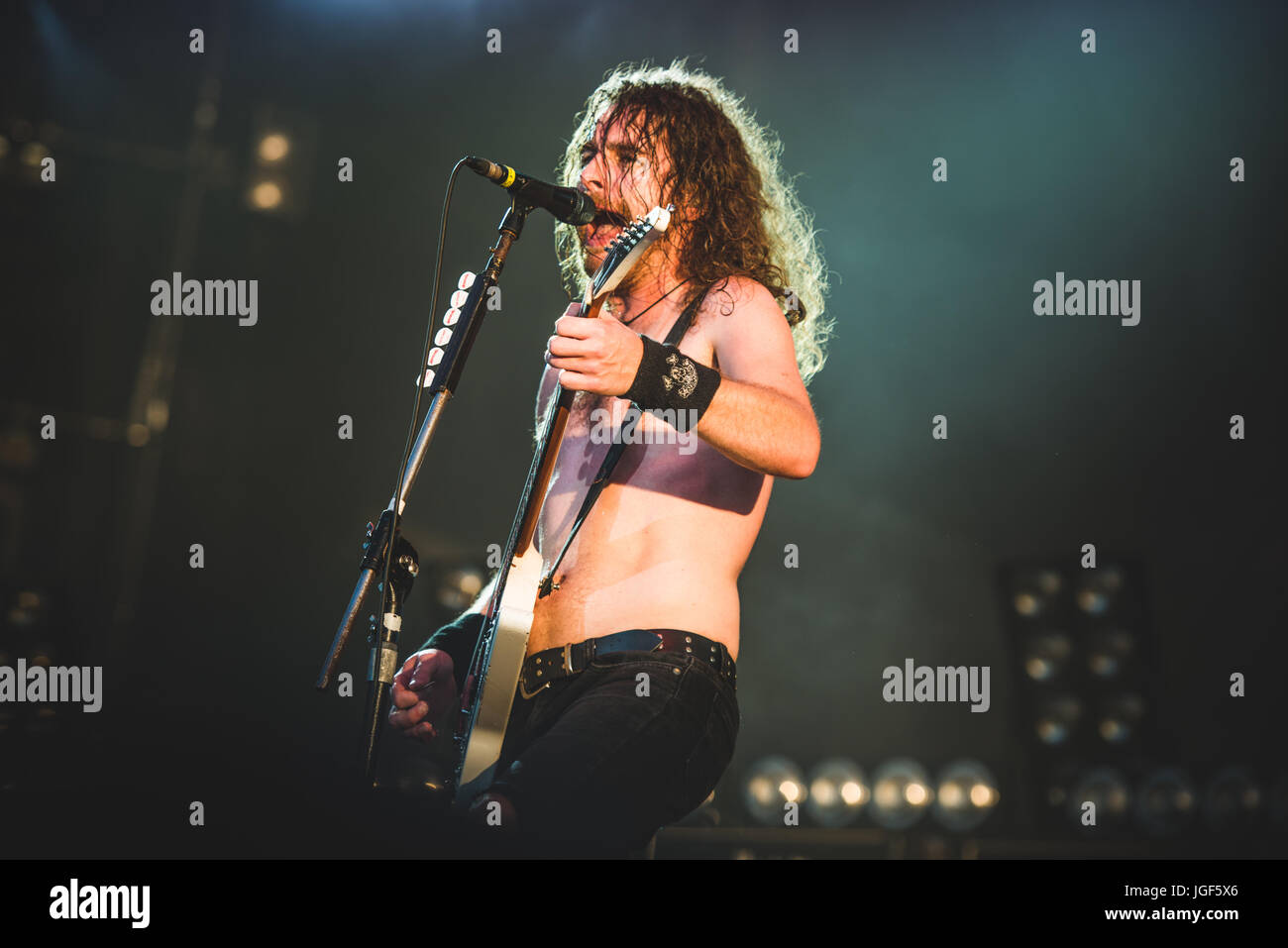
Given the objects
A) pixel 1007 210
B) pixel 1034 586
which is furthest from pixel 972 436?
pixel 1007 210

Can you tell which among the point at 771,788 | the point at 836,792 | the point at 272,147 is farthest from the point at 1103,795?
the point at 272,147

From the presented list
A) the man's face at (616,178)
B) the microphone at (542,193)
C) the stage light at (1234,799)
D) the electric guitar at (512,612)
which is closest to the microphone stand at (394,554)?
the microphone at (542,193)

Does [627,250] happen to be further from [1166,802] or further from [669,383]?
[1166,802]

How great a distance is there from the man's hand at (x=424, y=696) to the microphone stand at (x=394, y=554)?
0.76 ft

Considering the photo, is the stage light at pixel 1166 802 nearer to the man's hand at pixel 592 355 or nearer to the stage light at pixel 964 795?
the stage light at pixel 964 795

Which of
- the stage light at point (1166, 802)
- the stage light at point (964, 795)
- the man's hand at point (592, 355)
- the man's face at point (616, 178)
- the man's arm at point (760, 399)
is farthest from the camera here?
the stage light at point (964, 795)

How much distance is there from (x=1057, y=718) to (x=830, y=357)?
2079 millimetres

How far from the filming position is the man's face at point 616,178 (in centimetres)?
263

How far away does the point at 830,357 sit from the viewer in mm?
5109

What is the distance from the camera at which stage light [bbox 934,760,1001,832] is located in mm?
4609

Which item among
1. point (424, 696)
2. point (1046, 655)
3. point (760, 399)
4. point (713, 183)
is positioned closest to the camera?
point (760, 399)

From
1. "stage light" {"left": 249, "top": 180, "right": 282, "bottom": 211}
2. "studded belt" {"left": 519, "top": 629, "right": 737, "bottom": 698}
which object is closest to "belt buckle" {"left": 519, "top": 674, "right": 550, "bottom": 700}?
"studded belt" {"left": 519, "top": 629, "right": 737, "bottom": 698}

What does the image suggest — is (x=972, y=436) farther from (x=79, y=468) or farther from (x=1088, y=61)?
(x=79, y=468)
